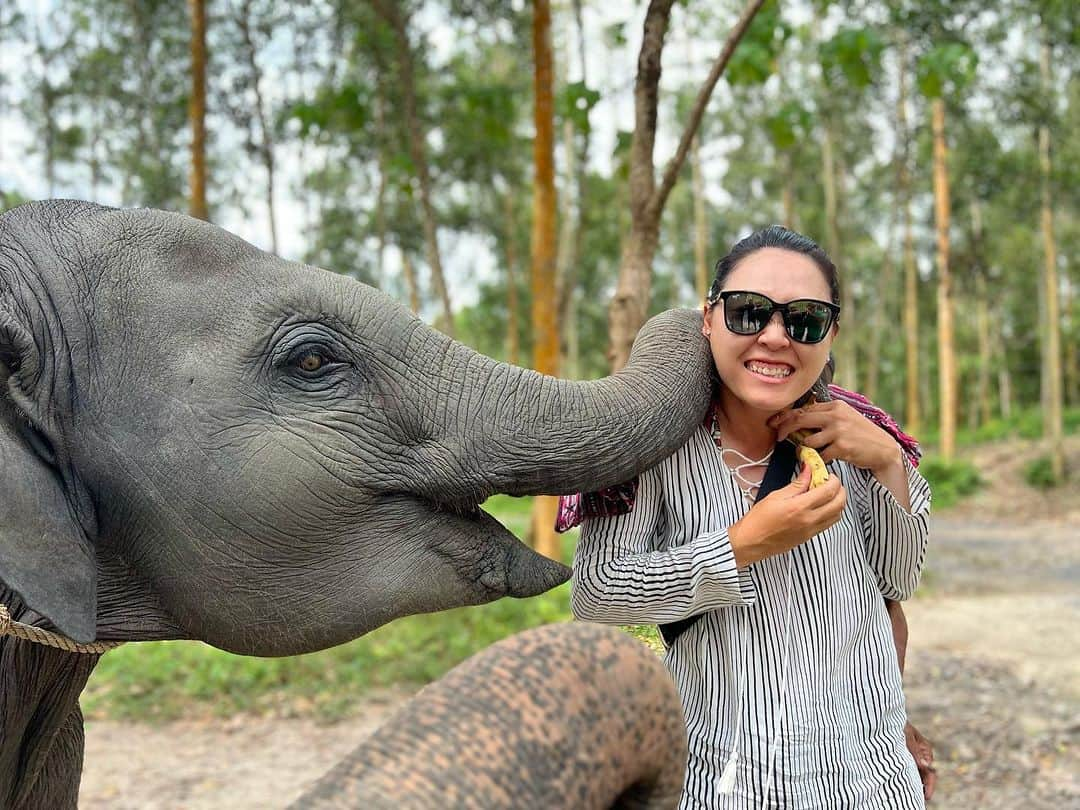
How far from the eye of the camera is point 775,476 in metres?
1.78

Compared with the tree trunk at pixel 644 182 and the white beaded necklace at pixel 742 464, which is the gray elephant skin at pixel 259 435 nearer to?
the white beaded necklace at pixel 742 464


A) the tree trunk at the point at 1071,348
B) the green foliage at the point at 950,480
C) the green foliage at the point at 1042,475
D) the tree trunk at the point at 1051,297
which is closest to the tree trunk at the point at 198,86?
the green foliage at the point at 950,480

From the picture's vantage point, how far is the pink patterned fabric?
5.84ft

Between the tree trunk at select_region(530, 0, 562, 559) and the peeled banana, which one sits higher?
the tree trunk at select_region(530, 0, 562, 559)

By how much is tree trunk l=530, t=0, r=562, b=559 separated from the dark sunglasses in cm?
525

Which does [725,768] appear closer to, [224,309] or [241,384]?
[241,384]

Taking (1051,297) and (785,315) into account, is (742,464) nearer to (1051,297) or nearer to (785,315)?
(785,315)

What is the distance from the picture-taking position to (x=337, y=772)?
0.96 m

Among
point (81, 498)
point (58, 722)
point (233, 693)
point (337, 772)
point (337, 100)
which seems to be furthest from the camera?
point (337, 100)

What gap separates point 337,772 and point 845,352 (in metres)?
27.5

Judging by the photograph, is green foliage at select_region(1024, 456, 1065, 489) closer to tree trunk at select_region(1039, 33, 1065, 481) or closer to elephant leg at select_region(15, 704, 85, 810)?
tree trunk at select_region(1039, 33, 1065, 481)

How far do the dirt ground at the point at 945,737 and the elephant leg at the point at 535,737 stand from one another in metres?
4.21

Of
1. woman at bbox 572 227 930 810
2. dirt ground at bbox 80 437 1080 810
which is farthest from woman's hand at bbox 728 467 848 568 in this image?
dirt ground at bbox 80 437 1080 810

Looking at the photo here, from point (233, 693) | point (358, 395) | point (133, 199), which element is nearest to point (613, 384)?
point (358, 395)
